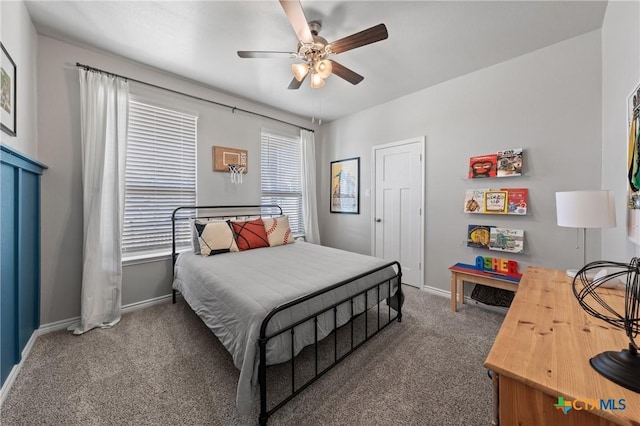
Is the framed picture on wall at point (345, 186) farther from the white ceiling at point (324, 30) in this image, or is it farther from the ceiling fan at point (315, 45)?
the ceiling fan at point (315, 45)

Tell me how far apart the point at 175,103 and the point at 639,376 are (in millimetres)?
3900

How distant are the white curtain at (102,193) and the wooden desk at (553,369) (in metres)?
3.08

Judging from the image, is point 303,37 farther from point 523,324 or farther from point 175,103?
point 523,324

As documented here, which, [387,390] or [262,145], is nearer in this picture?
[387,390]

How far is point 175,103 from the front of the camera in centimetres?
297

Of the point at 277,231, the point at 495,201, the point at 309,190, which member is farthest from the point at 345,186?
the point at 495,201

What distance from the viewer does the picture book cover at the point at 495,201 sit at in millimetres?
2646

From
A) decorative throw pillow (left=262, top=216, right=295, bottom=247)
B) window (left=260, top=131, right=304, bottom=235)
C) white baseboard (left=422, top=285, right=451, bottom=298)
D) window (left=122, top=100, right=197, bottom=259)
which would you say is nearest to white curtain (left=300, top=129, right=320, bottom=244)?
window (left=260, top=131, right=304, bottom=235)

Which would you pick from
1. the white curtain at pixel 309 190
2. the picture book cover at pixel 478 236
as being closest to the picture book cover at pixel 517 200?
the picture book cover at pixel 478 236

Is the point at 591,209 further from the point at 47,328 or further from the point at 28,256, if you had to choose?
the point at 47,328

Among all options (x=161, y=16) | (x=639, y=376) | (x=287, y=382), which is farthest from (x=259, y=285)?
(x=161, y=16)

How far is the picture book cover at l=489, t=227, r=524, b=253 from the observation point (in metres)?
2.56

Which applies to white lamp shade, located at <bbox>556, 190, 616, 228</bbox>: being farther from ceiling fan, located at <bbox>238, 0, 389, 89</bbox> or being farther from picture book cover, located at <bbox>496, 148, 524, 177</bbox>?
ceiling fan, located at <bbox>238, 0, 389, 89</bbox>

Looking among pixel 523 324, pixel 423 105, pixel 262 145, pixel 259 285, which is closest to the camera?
pixel 523 324
